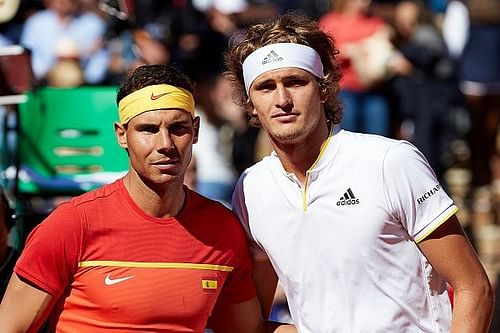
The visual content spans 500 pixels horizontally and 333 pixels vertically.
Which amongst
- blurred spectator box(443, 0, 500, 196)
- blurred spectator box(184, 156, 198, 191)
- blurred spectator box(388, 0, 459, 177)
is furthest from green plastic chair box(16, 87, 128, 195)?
blurred spectator box(443, 0, 500, 196)

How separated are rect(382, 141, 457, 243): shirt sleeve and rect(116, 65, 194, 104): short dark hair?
825 millimetres

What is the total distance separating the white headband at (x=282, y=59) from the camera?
4516mm

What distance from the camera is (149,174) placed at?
443 centimetres

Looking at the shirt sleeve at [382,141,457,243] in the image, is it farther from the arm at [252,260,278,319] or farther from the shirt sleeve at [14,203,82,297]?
the shirt sleeve at [14,203,82,297]

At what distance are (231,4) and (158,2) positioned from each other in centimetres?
66

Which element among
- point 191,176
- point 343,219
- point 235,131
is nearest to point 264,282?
point 343,219

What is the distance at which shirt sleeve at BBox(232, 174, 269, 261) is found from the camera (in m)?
4.76

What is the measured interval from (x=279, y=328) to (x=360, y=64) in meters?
4.94

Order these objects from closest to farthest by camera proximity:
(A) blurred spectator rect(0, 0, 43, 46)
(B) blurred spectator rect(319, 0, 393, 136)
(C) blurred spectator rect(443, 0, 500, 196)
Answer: (A) blurred spectator rect(0, 0, 43, 46), (B) blurred spectator rect(319, 0, 393, 136), (C) blurred spectator rect(443, 0, 500, 196)

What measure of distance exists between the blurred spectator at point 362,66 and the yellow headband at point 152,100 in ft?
16.8

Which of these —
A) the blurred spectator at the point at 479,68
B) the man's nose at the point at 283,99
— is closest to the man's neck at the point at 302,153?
the man's nose at the point at 283,99

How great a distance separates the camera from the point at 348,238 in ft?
14.4

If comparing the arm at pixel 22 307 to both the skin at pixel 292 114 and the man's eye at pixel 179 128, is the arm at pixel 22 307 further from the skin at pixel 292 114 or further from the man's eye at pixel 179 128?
the skin at pixel 292 114

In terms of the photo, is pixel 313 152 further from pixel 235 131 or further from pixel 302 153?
pixel 235 131
